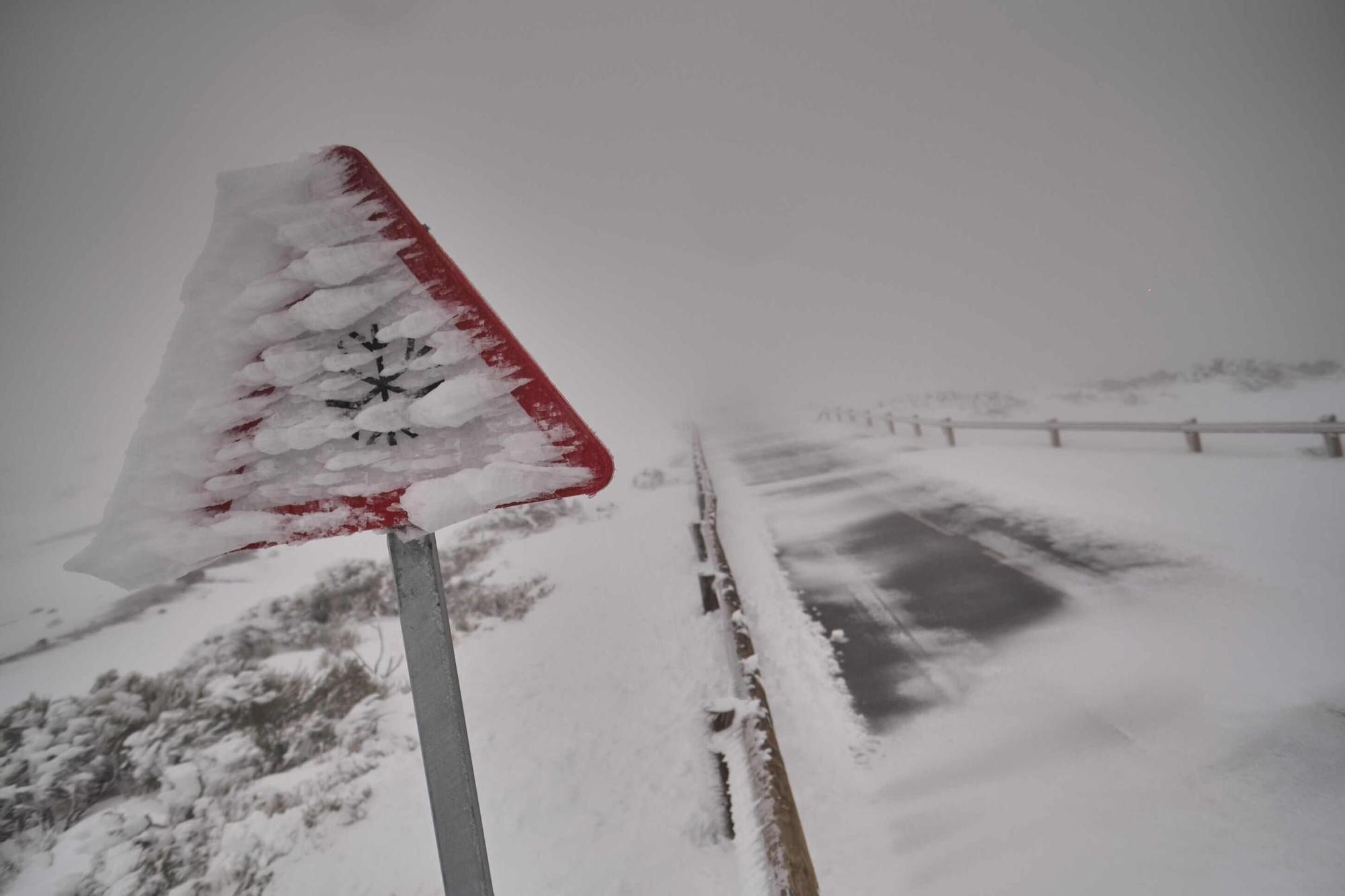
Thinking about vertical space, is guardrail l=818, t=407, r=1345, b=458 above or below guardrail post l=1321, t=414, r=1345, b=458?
above

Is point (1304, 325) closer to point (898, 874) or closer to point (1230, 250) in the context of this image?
point (1230, 250)

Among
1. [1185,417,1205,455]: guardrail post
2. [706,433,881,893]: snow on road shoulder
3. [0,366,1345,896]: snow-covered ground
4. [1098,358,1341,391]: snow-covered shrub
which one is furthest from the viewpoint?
[1098,358,1341,391]: snow-covered shrub

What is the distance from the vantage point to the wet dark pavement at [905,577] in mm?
4234

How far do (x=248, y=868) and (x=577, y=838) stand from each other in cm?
200

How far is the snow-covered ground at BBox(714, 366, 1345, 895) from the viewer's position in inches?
95.3

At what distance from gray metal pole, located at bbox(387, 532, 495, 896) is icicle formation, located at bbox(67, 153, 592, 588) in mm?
159

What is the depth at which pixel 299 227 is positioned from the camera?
101cm

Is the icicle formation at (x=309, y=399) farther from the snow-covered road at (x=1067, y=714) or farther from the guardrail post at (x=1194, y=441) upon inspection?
the guardrail post at (x=1194, y=441)

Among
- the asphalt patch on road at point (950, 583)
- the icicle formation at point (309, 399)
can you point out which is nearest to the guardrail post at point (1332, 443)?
the asphalt patch on road at point (950, 583)

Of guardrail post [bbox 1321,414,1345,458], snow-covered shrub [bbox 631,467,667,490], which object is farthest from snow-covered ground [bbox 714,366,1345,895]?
snow-covered shrub [bbox 631,467,667,490]

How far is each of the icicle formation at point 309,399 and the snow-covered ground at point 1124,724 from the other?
2967mm

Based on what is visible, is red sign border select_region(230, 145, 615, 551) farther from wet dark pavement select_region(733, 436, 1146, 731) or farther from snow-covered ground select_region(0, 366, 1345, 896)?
wet dark pavement select_region(733, 436, 1146, 731)

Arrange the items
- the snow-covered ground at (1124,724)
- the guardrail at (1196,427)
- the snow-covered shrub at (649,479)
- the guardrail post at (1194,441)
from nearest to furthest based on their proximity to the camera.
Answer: the snow-covered ground at (1124,724) → the guardrail at (1196,427) → the guardrail post at (1194,441) → the snow-covered shrub at (649,479)

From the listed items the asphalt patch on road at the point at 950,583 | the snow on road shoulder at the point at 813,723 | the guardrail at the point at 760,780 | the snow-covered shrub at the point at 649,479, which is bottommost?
the snow on road shoulder at the point at 813,723
